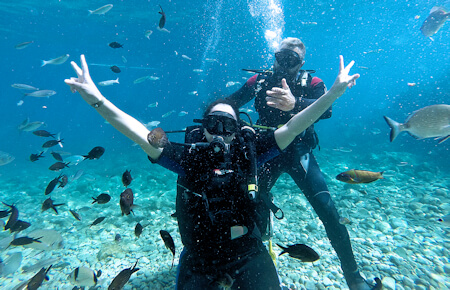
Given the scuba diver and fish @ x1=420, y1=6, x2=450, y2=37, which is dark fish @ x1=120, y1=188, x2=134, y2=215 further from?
fish @ x1=420, y1=6, x2=450, y2=37

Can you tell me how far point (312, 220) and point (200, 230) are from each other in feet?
13.8

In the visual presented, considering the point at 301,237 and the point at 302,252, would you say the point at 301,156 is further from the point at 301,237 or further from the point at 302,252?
the point at 301,237

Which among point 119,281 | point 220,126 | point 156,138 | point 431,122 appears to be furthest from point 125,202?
point 431,122

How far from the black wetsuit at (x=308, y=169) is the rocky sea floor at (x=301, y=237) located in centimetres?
70

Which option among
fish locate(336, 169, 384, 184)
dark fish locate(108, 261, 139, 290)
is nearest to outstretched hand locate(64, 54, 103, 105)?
dark fish locate(108, 261, 139, 290)

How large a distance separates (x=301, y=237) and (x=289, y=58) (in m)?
3.97

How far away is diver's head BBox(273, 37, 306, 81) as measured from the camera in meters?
3.86

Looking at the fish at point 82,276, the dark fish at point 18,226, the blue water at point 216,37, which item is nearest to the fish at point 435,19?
the blue water at point 216,37

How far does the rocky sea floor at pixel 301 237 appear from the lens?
3748 mm

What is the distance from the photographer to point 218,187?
2.44 meters

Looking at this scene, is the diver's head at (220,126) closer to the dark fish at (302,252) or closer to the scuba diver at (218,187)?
the scuba diver at (218,187)

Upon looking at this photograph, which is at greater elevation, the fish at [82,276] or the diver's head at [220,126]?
the diver's head at [220,126]

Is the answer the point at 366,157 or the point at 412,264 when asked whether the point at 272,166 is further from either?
the point at 366,157

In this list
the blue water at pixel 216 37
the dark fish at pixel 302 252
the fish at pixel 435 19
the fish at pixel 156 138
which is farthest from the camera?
the blue water at pixel 216 37
